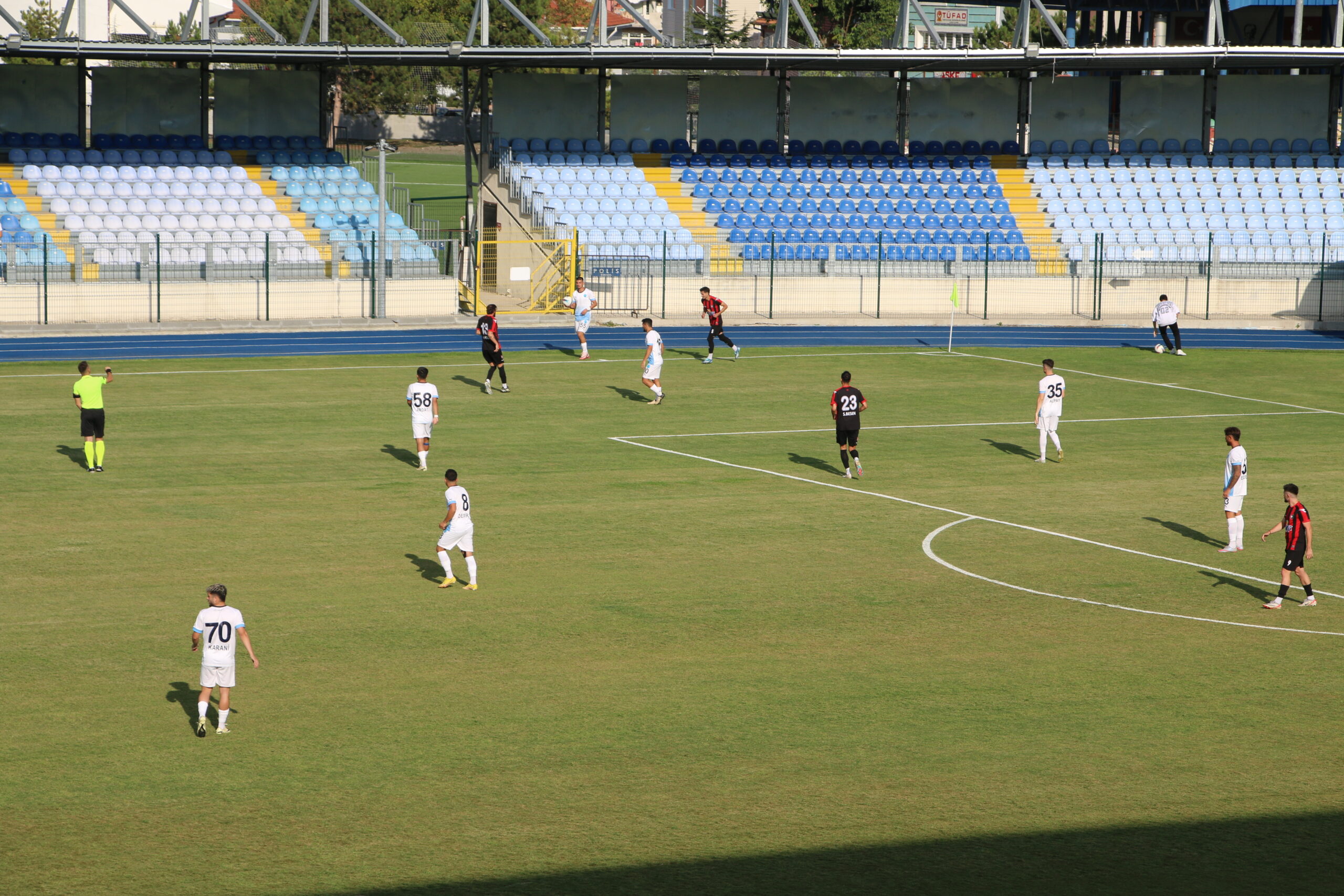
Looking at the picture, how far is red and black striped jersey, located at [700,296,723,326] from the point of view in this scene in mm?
33094

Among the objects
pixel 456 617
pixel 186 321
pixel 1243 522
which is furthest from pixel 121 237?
pixel 1243 522

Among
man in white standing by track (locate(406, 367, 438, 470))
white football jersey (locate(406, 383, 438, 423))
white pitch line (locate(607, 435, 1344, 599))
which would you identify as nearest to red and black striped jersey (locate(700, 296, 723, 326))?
white pitch line (locate(607, 435, 1344, 599))

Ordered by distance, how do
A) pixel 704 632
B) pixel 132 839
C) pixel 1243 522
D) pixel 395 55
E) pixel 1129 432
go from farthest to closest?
pixel 395 55
pixel 1129 432
pixel 1243 522
pixel 704 632
pixel 132 839

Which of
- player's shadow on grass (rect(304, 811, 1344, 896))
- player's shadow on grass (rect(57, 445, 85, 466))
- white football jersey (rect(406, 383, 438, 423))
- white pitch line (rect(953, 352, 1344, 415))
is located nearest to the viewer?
player's shadow on grass (rect(304, 811, 1344, 896))

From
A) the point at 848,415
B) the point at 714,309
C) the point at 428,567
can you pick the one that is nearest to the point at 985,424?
the point at 848,415

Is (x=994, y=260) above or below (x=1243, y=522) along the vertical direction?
above

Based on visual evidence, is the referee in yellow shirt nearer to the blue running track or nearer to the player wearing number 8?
the player wearing number 8

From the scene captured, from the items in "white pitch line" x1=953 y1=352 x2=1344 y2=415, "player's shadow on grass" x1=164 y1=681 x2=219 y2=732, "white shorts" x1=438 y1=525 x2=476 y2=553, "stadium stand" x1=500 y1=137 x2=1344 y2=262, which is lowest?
"player's shadow on grass" x1=164 y1=681 x2=219 y2=732

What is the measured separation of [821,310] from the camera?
143 feet

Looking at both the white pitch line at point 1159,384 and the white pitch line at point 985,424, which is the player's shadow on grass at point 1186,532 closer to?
the white pitch line at point 985,424

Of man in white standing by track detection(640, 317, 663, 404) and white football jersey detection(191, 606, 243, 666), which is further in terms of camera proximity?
man in white standing by track detection(640, 317, 663, 404)

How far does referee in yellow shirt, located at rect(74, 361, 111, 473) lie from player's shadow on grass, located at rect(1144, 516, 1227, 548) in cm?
1590

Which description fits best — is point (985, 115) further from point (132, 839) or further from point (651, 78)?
point (132, 839)

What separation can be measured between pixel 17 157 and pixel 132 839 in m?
A: 38.7
